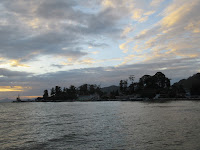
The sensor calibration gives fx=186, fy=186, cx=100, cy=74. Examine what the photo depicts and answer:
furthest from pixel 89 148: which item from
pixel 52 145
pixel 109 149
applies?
pixel 52 145

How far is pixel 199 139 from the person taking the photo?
83.7ft

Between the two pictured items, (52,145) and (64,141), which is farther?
(64,141)

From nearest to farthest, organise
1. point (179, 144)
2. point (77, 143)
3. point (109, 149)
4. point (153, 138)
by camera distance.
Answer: point (109, 149), point (179, 144), point (77, 143), point (153, 138)

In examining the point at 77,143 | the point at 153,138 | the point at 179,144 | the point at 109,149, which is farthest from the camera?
the point at 153,138

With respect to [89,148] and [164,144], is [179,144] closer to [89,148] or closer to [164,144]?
[164,144]

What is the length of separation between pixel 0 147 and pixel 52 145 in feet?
21.6

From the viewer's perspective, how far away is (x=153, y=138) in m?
27.0

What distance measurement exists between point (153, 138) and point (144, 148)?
5.63 m

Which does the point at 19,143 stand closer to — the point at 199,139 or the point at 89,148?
the point at 89,148

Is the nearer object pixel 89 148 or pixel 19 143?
pixel 89 148

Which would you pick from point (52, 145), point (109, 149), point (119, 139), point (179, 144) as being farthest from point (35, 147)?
point (179, 144)

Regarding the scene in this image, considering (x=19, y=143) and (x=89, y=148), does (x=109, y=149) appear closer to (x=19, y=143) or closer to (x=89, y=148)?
(x=89, y=148)

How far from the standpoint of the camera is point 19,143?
26.1 meters

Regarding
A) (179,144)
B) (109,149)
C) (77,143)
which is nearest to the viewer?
(109,149)
